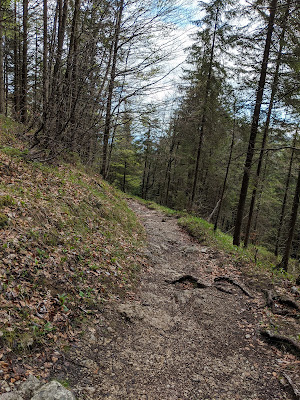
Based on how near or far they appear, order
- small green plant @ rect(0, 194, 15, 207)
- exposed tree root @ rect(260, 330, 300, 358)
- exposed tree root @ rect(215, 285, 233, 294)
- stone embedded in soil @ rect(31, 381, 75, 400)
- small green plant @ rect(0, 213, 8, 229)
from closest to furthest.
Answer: stone embedded in soil @ rect(31, 381, 75, 400) → exposed tree root @ rect(260, 330, 300, 358) → small green plant @ rect(0, 213, 8, 229) → small green plant @ rect(0, 194, 15, 207) → exposed tree root @ rect(215, 285, 233, 294)

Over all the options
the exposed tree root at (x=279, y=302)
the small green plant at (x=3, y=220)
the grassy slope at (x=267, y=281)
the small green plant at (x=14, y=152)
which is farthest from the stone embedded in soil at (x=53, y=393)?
the small green plant at (x=14, y=152)

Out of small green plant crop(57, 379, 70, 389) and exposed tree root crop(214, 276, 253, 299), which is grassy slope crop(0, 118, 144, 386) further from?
exposed tree root crop(214, 276, 253, 299)

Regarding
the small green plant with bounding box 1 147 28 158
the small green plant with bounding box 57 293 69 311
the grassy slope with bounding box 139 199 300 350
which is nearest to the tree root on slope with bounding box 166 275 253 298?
the grassy slope with bounding box 139 199 300 350

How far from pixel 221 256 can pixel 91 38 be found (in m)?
8.35

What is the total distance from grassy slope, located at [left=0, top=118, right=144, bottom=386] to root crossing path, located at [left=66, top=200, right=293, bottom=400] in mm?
475

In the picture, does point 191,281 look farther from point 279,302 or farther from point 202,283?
point 279,302

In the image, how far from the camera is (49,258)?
4.58m

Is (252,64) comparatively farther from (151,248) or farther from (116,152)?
(116,152)

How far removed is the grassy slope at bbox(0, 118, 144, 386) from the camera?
3.23 metres

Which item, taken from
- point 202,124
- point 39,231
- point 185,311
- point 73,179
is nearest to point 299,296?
point 185,311

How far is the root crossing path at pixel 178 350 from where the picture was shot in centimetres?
329

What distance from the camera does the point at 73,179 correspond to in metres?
8.88

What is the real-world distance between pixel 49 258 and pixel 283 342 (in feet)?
15.5

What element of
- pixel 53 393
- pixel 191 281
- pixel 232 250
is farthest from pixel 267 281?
pixel 53 393
